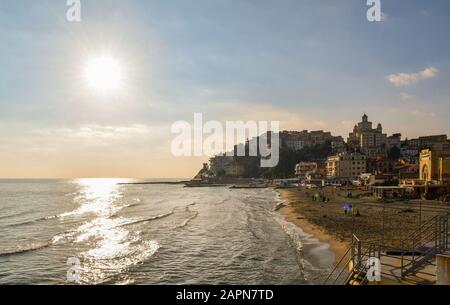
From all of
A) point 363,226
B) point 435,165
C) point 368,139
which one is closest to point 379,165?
point 368,139

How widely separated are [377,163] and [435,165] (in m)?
59.4

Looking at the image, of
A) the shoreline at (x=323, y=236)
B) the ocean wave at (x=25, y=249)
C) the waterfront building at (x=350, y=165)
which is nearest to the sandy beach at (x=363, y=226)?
the shoreline at (x=323, y=236)

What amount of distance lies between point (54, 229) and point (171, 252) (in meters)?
19.0

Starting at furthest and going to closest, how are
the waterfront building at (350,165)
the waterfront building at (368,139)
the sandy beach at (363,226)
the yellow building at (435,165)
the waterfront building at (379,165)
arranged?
the waterfront building at (368,139) → the waterfront building at (350,165) → the waterfront building at (379,165) → the yellow building at (435,165) → the sandy beach at (363,226)

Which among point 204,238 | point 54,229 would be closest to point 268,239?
point 204,238

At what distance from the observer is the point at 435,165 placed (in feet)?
207

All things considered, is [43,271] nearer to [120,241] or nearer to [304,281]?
[120,241]

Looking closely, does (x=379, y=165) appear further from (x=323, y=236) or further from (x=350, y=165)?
(x=323, y=236)

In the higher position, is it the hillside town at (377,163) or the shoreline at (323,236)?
the hillside town at (377,163)

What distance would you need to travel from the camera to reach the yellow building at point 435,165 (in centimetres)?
5888

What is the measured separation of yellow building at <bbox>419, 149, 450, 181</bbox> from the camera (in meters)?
58.9

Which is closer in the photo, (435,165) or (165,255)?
(165,255)

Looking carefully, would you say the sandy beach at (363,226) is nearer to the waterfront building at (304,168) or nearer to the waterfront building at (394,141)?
the waterfront building at (304,168)
